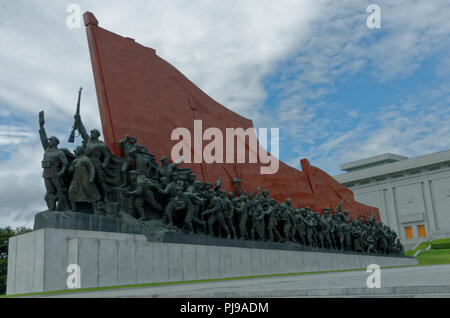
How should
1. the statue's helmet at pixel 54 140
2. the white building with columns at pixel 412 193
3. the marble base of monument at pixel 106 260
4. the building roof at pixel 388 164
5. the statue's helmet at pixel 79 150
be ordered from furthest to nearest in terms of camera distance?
1. the building roof at pixel 388 164
2. the white building with columns at pixel 412 193
3. the statue's helmet at pixel 79 150
4. the statue's helmet at pixel 54 140
5. the marble base of monument at pixel 106 260

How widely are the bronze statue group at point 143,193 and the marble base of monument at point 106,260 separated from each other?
69 centimetres

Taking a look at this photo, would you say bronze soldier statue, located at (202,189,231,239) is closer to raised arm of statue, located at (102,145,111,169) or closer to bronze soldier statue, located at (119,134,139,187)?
bronze soldier statue, located at (119,134,139,187)

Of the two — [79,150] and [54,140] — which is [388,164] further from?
[54,140]

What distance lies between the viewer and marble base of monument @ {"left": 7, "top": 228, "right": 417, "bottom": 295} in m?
8.02

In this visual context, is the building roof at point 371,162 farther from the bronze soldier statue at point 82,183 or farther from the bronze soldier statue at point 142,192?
the bronze soldier statue at point 82,183

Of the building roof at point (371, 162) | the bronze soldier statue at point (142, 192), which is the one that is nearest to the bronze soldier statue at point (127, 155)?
the bronze soldier statue at point (142, 192)

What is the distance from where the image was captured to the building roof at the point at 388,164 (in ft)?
132

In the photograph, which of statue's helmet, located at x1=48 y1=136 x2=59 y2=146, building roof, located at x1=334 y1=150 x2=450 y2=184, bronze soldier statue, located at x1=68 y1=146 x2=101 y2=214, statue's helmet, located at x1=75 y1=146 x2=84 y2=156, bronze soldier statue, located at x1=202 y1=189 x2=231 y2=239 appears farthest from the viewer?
building roof, located at x1=334 y1=150 x2=450 y2=184

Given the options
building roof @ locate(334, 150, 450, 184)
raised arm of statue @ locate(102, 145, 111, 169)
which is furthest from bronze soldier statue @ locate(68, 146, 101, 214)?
building roof @ locate(334, 150, 450, 184)

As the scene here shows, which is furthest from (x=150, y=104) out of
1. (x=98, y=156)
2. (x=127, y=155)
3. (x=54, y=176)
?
(x=54, y=176)

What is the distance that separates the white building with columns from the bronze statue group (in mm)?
28796
